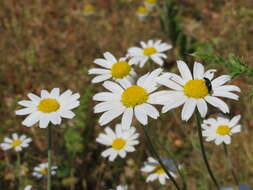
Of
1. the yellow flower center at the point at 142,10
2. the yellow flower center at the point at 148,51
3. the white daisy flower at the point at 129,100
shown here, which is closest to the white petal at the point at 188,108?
the white daisy flower at the point at 129,100

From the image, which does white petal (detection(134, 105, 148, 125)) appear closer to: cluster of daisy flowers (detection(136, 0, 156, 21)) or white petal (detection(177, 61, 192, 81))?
white petal (detection(177, 61, 192, 81))

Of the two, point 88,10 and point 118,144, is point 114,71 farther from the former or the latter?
point 88,10

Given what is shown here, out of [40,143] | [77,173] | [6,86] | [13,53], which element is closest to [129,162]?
[77,173]

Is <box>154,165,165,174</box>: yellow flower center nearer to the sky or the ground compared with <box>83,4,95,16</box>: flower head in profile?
nearer to the ground

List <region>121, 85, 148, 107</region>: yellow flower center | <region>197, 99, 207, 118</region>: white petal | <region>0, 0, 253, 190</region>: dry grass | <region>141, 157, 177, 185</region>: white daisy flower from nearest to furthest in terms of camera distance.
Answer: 1. <region>197, 99, 207, 118</region>: white petal
2. <region>121, 85, 148, 107</region>: yellow flower center
3. <region>141, 157, 177, 185</region>: white daisy flower
4. <region>0, 0, 253, 190</region>: dry grass

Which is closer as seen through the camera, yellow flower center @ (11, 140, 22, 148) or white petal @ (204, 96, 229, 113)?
white petal @ (204, 96, 229, 113)

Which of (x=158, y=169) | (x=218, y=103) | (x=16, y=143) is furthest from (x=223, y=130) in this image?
(x=16, y=143)

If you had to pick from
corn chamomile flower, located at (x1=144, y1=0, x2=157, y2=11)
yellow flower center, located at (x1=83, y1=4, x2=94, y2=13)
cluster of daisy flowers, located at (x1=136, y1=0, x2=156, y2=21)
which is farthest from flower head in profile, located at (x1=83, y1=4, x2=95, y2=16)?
corn chamomile flower, located at (x1=144, y1=0, x2=157, y2=11)
